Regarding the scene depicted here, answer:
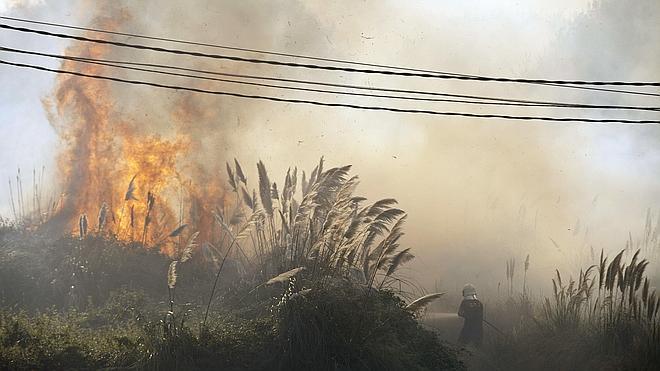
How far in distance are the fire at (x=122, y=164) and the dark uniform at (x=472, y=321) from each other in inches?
217

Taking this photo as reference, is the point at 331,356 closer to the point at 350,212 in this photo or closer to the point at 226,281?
the point at 350,212

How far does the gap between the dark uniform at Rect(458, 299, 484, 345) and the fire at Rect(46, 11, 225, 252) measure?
18.1ft

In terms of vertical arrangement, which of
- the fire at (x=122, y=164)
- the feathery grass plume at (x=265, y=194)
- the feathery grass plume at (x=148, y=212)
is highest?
the fire at (x=122, y=164)

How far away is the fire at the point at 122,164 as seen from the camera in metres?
17.4

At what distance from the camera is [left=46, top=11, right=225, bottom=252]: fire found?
57.2ft

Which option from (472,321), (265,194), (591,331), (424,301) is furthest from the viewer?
(472,321)

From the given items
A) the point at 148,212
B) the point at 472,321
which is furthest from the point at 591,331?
the point at 148,212

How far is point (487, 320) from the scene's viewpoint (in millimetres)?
16312

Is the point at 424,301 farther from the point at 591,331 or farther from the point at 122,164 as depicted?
the point at 122,164

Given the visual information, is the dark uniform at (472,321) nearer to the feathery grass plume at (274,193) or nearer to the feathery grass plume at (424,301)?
the feathery grass plume at (424,301)

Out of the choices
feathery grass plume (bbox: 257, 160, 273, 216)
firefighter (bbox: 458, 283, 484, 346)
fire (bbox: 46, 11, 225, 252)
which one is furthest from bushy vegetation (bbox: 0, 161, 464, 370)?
firefighter (bbox: 458, 283, 484, 346)

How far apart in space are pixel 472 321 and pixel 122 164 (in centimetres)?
818

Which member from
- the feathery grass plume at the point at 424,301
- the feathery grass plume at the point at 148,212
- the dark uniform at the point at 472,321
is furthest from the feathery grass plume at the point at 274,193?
the dark uniform at the point at 472,321

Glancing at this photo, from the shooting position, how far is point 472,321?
604 inches
